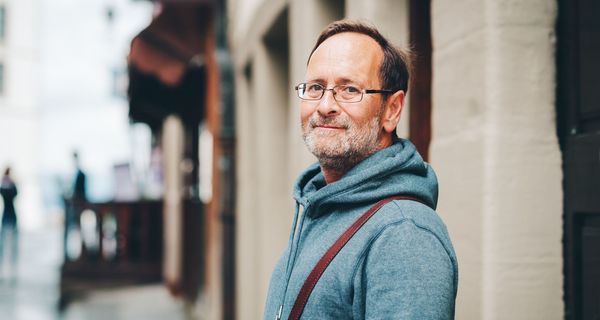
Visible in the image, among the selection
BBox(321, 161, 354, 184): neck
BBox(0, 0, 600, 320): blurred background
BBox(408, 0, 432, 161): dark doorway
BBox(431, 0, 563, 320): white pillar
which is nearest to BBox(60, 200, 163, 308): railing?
BBox(0, 0, 600, 320): blurred background

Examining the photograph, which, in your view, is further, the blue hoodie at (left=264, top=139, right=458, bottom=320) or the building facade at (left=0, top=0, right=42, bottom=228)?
the building facade at (left=0, top=0, right=42, bottom=228)

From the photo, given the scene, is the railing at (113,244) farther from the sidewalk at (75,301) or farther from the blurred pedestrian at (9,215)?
the blurred pedestrian at (9,215)

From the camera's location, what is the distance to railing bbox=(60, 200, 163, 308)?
39.0 feet

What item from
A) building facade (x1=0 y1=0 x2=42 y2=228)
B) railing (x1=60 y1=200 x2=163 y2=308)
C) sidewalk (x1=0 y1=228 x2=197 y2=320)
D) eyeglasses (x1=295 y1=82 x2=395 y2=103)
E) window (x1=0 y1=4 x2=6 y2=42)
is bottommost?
sidewalk (x1=0 y1=228 x2=197 y2=320)

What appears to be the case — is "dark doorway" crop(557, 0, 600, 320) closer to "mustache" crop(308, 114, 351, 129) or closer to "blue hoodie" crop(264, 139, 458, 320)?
"blue hoodie" crop(264, 139, 458, 320)

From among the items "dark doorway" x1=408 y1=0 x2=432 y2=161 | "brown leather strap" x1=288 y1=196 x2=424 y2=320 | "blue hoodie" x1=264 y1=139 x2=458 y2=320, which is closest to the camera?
"blue hoodie" x1=264 y1=139 x2=458 y2=320

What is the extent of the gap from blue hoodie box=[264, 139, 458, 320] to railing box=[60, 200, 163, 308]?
34.6ft

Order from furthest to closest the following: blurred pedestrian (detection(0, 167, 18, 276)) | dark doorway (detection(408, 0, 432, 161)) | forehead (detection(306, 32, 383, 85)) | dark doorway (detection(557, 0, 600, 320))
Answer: blurred pedestrian (detection(0, 167, 18, 276)) → dark doorway (detection(408, 0, 432, 161)) → dark doorway (detection(557, 0, 600, 320)) → forehead (detection(306, 32, 383, 85))

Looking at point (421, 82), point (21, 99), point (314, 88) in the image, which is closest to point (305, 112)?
point (314, 88)

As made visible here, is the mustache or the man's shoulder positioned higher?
the mustache

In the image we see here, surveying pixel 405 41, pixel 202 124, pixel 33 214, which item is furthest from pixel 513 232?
pixel 33 214

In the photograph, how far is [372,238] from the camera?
1492 mm

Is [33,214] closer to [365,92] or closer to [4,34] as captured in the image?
[4,34]

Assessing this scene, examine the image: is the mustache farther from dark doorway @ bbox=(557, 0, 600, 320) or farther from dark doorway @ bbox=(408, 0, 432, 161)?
dark doorway @ bbox=(408, 0, 432, 161)
